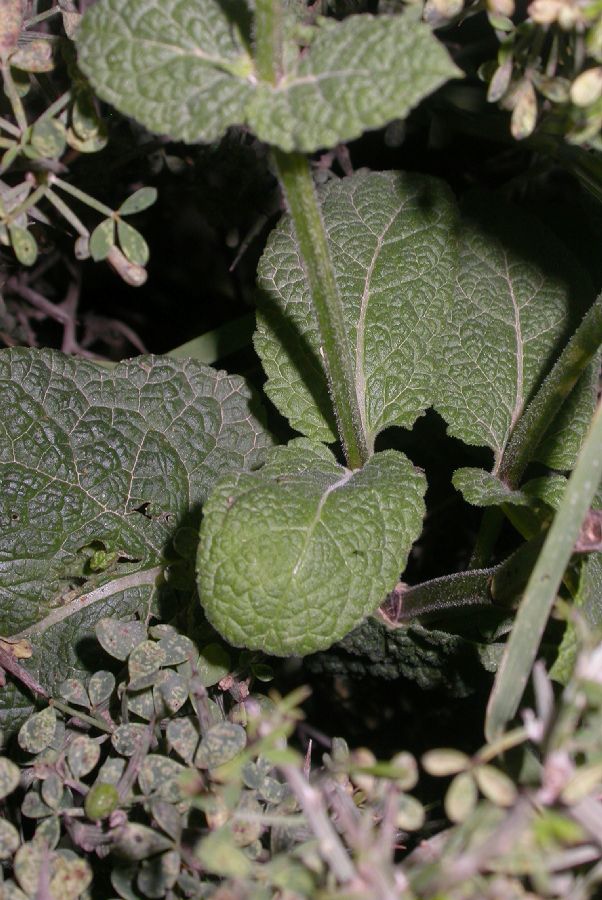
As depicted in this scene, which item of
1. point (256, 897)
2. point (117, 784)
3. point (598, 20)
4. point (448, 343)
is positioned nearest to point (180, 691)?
point (117, 784)

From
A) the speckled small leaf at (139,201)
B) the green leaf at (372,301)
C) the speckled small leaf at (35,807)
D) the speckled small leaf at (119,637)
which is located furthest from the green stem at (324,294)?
the speckled small leaf at (35,807)

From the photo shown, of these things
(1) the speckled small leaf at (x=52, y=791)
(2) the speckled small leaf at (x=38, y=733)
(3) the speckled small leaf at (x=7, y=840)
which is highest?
(3) the speckled small leaf at (x=7, y=840)

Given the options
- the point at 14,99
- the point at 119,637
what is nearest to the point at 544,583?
the point at 119,637

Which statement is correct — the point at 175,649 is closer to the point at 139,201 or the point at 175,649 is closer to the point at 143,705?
the point at 143,705

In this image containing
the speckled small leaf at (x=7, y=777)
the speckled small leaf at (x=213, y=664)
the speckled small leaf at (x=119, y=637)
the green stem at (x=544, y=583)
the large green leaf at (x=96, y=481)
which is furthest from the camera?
the large green leaf at (x=96, y=481)

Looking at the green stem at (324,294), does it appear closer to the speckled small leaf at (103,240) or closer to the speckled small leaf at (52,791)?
the speckled small leaf at (103,240)

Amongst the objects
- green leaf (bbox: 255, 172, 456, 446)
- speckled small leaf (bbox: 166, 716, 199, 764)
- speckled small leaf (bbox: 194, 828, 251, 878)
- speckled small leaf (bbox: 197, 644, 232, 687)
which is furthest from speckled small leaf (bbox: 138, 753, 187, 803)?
green leaf (bbox: 255, 172, 456, 446)
